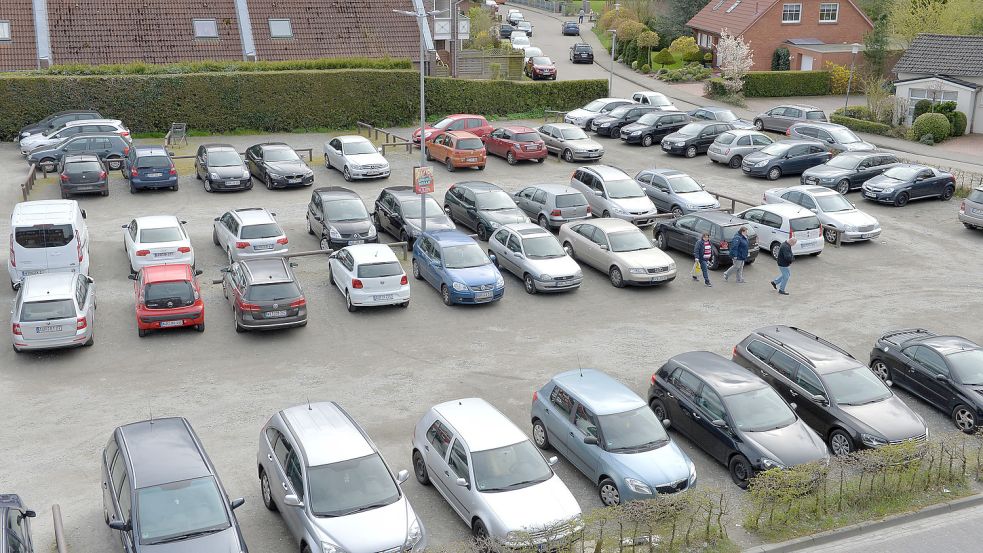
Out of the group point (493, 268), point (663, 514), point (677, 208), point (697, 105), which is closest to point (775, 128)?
point (697, 105)

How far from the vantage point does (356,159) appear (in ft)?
110

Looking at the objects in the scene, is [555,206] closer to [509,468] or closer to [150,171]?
[150,171]

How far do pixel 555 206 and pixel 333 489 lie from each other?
1676 cm

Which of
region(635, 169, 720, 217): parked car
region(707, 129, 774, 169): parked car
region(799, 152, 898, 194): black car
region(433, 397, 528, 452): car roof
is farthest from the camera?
region(707, 129, 774, 169): parked car

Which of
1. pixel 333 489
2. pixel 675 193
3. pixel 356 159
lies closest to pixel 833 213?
pixel 675 193

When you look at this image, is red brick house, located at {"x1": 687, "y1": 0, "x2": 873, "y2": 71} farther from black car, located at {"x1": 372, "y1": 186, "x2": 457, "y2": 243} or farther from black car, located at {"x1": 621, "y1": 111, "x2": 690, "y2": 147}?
black car, located at {"x1": 372, "y1": 186, "x2": 457, "y2": 243}

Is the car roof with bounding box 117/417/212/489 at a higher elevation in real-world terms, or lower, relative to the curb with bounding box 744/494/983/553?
higher

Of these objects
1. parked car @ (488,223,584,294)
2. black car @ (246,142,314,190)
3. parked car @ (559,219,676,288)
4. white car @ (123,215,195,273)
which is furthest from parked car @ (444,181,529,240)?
white car @ (123,215,195,273)

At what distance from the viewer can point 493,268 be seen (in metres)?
23.0

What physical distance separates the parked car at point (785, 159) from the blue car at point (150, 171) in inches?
802

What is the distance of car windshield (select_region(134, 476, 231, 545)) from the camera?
11430mm

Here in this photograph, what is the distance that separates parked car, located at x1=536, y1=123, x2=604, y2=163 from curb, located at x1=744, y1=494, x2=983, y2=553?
24.2 metres

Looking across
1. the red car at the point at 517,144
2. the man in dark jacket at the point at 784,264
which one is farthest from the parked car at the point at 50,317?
the red car at the point at 517,144

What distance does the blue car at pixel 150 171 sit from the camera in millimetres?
30625
